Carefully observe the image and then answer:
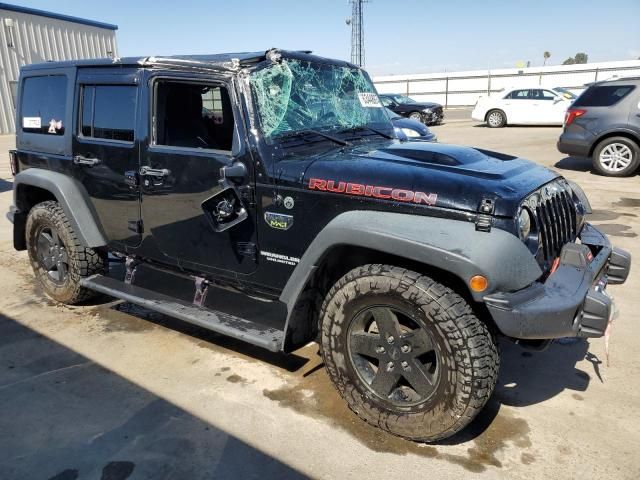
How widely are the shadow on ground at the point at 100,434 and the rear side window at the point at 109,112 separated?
1.68 metres

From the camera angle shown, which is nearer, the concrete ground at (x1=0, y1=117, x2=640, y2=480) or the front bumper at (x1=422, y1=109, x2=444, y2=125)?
the concrete ground at (x1=0, y1=117, x2=640, y2=480)

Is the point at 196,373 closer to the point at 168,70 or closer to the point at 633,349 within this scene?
the point at 168,70

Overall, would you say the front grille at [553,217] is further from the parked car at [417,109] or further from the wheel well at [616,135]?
the parked car at [417,109]

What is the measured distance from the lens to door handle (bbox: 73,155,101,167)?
3996mm

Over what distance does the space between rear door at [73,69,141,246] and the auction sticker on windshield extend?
1630mm

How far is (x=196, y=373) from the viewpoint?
352 centimetres

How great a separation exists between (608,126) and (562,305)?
27.8 ft

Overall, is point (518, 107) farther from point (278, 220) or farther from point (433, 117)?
point (278, 220)

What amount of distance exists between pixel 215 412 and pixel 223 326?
1.67 feet

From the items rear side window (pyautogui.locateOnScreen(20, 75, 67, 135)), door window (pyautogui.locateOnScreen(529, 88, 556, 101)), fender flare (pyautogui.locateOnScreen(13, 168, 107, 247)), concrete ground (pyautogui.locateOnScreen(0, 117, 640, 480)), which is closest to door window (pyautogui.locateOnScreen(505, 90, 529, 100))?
door window (pyautogui.locateOnScreen(529, 88, 556, 101))

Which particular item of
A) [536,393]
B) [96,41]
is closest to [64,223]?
[536,393]

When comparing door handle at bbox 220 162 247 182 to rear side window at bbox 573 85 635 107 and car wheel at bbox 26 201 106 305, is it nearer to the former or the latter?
car wheel at bbox 26 201 106 305

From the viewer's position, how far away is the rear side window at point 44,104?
171 inches

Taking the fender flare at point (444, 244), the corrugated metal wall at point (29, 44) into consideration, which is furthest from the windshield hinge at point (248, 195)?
the corrugated metal wall at point (29, 44)
